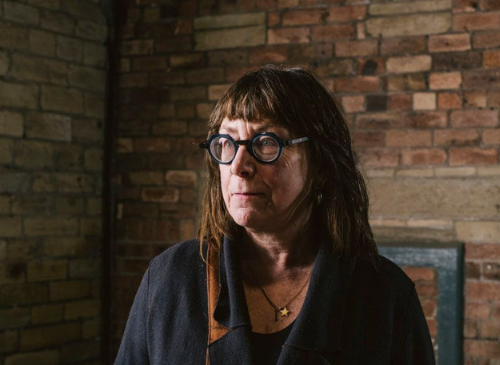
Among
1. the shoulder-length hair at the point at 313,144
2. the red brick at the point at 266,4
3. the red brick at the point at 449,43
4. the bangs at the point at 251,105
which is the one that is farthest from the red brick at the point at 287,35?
the bangs at the point at 251,105

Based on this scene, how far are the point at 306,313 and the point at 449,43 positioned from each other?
81.6 inches

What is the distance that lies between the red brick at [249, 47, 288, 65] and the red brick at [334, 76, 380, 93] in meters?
0.32

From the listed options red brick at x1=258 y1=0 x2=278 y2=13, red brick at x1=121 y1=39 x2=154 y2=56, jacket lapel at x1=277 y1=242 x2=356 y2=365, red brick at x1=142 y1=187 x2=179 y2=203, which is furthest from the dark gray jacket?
red brick at x1=121 y1=39 x2=154 y2=56

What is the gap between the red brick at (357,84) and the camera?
3.31m

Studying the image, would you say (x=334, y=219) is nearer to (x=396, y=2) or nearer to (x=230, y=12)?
(x=396, y=2)

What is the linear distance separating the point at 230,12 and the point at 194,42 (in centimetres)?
25

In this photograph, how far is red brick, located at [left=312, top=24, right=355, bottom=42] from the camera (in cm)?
337

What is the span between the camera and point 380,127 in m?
3.30

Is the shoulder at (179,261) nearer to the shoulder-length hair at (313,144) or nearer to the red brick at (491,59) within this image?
the shoulder-length hair at (313,144)

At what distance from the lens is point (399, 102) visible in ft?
10.7

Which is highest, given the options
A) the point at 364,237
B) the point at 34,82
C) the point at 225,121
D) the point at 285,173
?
the point at 34,82

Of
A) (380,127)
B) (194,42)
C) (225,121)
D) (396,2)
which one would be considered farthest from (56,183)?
(225,121)

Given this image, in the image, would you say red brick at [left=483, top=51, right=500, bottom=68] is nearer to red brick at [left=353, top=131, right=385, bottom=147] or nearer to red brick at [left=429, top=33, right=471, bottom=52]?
red brick at [left=429, top=33, right=471, bottom=52]

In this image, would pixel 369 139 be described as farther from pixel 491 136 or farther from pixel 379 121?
pixel 491 136
